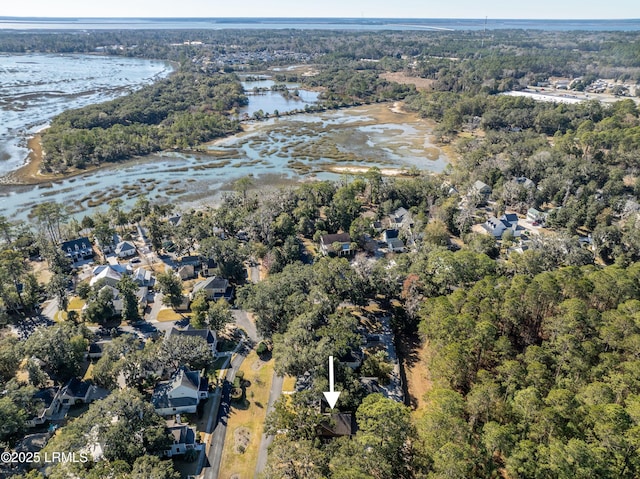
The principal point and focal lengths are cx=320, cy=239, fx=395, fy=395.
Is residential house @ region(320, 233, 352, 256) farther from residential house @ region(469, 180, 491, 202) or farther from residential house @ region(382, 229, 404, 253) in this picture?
residential house @ region(469, 180, 491, 202)

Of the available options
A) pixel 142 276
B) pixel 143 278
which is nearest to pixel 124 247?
pixel 142 276

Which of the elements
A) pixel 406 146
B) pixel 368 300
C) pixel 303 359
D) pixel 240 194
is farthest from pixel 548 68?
pixel 303 359

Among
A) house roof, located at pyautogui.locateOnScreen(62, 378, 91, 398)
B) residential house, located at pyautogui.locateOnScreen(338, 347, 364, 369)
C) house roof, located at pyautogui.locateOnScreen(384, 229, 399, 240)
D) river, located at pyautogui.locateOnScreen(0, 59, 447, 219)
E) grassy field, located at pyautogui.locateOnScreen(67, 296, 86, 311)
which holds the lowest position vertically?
river, located at pyautogui.locateOnScreen(0, 59, 447, 219)

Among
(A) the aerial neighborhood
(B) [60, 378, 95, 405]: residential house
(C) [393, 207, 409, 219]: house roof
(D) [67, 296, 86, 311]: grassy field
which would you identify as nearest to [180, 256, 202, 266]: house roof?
(A) the aerial neighborhood

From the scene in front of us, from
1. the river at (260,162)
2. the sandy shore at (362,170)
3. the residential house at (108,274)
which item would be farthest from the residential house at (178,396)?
the sandy shore at (362,170)

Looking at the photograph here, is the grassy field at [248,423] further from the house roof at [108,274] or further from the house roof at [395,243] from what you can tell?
the house roof at [395,243]
